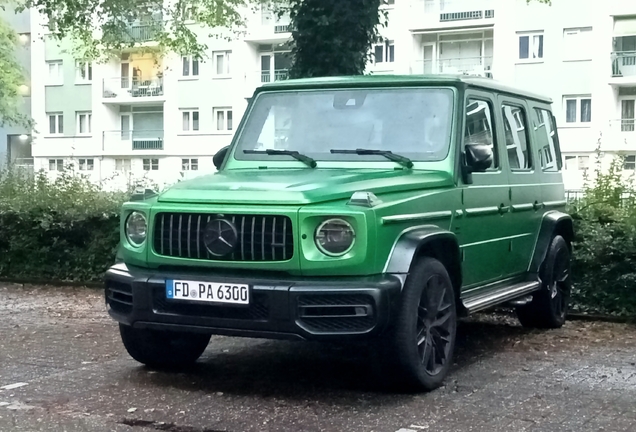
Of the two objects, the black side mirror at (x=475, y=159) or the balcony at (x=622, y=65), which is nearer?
the black side mirror at (x=475, y=159)

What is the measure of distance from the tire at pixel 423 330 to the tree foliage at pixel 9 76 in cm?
3577

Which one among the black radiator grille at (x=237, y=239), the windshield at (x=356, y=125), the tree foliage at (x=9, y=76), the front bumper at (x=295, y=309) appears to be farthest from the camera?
the tree foliage at (x=9, y=76)

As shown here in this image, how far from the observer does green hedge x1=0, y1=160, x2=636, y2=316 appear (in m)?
10.1

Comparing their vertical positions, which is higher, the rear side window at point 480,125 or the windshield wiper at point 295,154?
the rear side window at point 480,125

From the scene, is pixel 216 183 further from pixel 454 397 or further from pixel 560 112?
pixel 560 112

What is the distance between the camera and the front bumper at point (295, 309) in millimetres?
6062

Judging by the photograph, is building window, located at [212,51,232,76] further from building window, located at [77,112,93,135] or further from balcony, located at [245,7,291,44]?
building window, located at [77,112,93,135]

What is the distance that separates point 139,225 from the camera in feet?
22.1

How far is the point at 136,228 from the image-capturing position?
6758 millimetres

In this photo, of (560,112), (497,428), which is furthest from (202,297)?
(560,112)

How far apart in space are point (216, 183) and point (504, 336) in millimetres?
3593

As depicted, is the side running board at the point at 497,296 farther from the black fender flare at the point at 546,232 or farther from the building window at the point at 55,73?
the building window at the point at 55,73

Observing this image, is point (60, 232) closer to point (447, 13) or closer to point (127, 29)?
point (127, 29)

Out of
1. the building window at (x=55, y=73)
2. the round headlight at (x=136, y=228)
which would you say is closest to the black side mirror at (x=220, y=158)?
the round headlight at (x=136, y=228)
